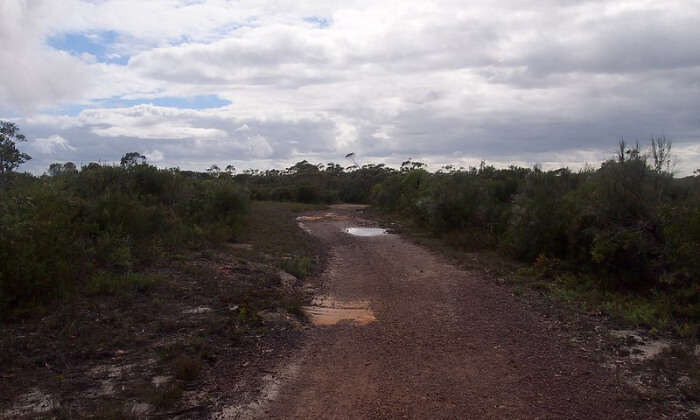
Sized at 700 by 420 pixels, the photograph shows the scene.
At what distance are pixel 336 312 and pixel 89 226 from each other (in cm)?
603

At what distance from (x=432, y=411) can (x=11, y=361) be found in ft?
15.6

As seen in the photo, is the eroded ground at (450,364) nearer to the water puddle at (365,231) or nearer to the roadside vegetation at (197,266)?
the roadside vegetation at (197,266)

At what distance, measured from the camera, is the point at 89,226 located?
11719 millimetres

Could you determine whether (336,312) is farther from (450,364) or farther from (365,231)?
(365,231)

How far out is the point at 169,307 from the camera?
345 inches

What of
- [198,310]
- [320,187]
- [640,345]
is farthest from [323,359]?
[320,187]

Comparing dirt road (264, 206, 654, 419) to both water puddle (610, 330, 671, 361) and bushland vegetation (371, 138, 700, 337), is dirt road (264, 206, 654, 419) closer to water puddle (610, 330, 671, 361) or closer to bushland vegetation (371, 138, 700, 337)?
water puddle (610, 330, 671, 361)

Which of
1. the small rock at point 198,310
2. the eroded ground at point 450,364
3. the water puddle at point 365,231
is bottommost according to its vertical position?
the eroded ground at point 450,364

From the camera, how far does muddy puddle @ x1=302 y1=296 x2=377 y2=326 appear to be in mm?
8914

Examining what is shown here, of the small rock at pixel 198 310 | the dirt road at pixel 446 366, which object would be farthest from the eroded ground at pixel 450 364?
the small rock at pixel 198 310

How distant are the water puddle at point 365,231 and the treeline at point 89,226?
5.69 meters

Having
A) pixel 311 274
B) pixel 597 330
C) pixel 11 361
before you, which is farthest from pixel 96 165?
pixel 597 330

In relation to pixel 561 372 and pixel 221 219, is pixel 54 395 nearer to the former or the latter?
pixel 561 372

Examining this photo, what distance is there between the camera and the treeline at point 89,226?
809 centimetres
